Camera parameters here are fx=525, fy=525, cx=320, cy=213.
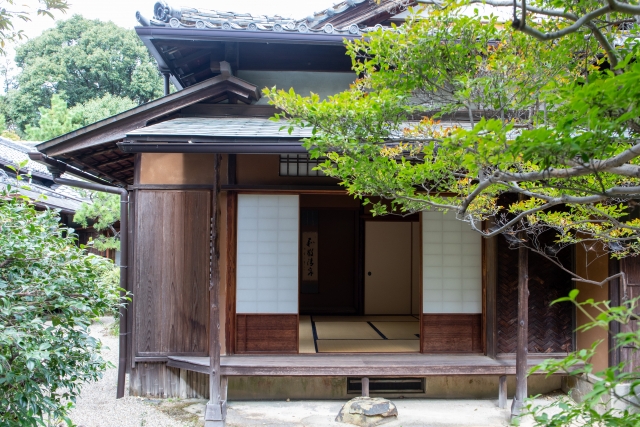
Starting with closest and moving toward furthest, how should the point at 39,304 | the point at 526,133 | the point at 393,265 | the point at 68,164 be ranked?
the point at 526,133
the point at 39,304
the point at 68,164
the point at 393,265

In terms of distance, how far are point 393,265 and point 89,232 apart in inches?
360

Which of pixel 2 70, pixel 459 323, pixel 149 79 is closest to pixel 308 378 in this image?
pixel 459 323

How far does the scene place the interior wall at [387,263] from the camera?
33.9 ft

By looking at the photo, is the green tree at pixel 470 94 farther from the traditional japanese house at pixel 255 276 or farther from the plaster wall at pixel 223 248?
the plaster wall at pixel 223 248

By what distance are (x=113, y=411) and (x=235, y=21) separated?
14.7ft

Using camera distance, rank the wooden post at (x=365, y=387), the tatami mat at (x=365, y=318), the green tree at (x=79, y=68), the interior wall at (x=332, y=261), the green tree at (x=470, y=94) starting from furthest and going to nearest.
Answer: the green tree at (x=79, y=68) → the interior wall at (x=332, y=261) → the tatami mat at (x=365, y=318) → the wooden post at (x=365, y=387) → the green tree at (x=470, y=94)

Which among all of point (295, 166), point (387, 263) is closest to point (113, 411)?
point (295, 166)

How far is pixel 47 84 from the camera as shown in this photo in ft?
80.6

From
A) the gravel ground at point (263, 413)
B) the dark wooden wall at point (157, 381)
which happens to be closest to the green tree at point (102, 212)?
A: the gravel ground at point (263, 413)

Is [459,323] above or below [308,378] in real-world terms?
above

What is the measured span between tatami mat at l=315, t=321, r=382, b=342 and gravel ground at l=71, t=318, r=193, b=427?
2563 millimetres

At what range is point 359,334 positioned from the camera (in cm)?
770

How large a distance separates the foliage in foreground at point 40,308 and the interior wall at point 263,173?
2658 millimetres

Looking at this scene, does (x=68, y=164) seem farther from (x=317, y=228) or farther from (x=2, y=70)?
(x=2, y=70)
